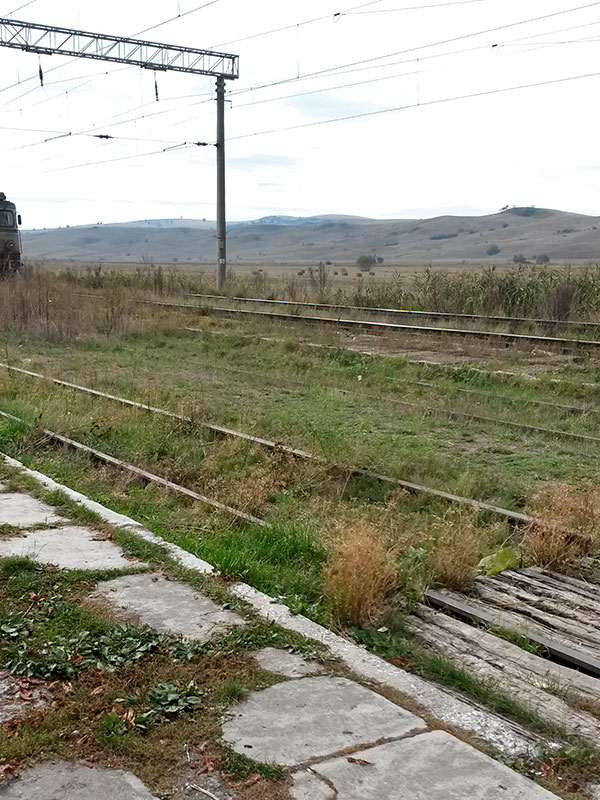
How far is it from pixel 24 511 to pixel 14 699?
3339mm

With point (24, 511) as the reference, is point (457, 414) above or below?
below

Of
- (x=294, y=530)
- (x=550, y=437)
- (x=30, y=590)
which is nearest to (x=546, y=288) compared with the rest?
(x=550, y=437)

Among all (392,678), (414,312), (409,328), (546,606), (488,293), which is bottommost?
(546,606)

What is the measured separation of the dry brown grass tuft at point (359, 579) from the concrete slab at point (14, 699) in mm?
1915

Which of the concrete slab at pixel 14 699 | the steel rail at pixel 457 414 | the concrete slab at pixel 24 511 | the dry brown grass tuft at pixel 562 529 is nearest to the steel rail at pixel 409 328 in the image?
the steel rail at pixel 457 414

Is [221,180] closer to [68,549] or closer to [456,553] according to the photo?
[68,549]

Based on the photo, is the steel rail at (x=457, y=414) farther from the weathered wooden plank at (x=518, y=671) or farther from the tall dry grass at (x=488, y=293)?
the tall dry grass at (x=488, y=293)

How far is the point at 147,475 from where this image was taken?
8969 mm

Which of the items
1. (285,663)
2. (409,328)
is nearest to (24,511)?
(285,663)

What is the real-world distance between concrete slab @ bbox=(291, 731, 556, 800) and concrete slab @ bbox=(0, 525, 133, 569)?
272 cm

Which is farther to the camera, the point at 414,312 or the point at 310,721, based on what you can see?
the point at 414,312

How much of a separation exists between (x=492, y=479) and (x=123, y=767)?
592 centimetres

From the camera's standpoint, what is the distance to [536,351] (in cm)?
1745

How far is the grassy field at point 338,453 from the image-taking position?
19.4 feet
